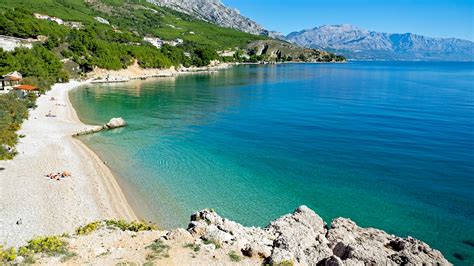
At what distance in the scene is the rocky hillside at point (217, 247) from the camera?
46.5 ft

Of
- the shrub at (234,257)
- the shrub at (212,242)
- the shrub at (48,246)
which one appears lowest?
the shrub at (234,257)

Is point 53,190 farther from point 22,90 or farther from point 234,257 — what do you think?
point 22,90

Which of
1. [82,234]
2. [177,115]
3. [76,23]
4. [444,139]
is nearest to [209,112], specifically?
[177,115]

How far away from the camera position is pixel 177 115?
194ft

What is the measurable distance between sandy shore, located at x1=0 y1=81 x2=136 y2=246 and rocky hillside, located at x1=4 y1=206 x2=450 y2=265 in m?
5.31

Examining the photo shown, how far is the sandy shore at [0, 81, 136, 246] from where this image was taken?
21266 mm

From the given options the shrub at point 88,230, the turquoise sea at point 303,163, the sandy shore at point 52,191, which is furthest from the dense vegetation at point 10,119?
the shrub at point 88,230

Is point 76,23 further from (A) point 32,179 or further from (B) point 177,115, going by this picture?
(A) point 32,179

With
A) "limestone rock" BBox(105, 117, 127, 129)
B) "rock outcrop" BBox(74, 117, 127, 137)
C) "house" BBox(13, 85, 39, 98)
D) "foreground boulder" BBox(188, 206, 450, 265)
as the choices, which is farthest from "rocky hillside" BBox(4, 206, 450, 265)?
"house" BBox(13, 85, 39, 98)

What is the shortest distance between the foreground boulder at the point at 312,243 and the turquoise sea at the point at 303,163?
4.65 m

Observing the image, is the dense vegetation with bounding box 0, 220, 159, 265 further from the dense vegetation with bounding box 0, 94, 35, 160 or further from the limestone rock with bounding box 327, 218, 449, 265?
the dense vegetation with bounding box 0, 94, 35, 160

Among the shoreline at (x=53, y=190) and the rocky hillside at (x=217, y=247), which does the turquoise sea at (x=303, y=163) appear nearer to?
the shoreline at (x=53, y=190)

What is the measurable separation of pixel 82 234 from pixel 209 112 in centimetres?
4675

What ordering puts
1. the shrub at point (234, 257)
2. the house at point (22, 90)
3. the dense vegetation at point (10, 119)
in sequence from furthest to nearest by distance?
the house at point (22, 90) → the dense vegetation at point (10, 119) → the shrub at point (234, 257)
